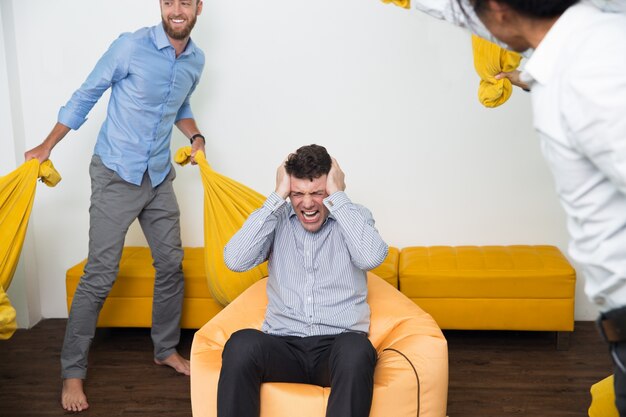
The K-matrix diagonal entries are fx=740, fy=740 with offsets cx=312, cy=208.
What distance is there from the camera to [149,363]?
10.0 ft

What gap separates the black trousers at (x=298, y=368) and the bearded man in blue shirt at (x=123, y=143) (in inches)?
35.3

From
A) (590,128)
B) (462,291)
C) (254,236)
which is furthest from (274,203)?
(590,128)

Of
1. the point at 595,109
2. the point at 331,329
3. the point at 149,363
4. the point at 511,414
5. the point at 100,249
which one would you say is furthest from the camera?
the point at 149,363

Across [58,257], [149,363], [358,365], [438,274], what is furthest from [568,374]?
[58,257]

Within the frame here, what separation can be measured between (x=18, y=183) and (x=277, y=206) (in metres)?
1.02

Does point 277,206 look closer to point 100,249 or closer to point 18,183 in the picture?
point 100,249

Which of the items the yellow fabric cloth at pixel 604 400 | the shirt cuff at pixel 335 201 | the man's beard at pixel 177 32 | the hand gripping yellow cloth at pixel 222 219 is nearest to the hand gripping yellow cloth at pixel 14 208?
the hand gripping yellow cloth at pixel 222 219

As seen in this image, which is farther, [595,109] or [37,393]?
Result: [37,393]

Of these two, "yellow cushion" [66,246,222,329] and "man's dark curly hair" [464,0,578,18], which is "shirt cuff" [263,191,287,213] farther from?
"man's dark curly hair" [464,0,578,18]

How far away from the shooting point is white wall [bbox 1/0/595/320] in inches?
132

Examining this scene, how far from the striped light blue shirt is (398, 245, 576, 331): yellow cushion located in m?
0.83

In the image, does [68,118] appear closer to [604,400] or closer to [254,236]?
[254,236]

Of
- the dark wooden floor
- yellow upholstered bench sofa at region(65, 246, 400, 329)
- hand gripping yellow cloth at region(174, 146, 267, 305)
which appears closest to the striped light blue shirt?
hand gripping yellow cloth at region(174, 146, 267, 305)

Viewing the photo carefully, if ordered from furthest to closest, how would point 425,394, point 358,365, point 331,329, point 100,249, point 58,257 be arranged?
point 58,257 → point 100,249 → point 331,329 → point 425,394 → point 358,365
